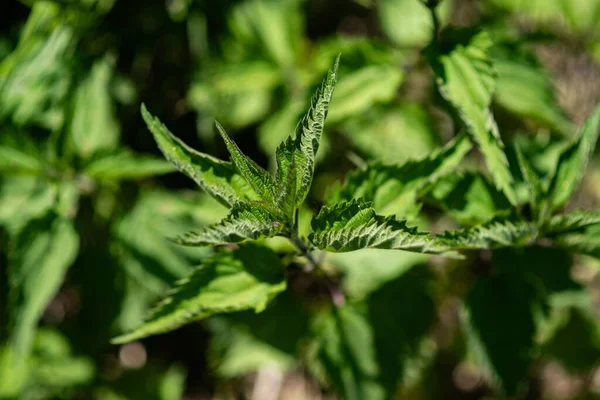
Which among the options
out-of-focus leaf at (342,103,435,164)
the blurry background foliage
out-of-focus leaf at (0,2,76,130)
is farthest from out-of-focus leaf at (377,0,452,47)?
out-of-focus leaf at (0,2,76,130)

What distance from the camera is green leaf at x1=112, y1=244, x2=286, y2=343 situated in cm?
127

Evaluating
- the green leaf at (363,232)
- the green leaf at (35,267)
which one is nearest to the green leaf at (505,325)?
the green leaf at (363,232)

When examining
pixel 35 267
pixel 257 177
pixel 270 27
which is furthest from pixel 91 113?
pixel 257 177

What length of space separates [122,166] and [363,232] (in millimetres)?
980

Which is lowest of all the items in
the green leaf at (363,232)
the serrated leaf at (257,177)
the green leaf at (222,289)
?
the green leaf at (222,289)

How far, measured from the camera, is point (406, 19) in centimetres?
237

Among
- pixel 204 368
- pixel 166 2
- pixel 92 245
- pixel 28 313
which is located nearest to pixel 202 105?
pixel 166 2

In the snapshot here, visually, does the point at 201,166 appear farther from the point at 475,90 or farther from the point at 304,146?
the point at 475,90

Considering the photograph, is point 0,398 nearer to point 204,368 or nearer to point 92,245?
point 92,245

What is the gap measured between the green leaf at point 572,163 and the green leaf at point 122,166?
1.08 meters

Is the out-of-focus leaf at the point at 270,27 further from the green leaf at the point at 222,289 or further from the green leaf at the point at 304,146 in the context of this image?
the green leaf at the point at 304,146

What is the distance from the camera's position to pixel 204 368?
2752 mm

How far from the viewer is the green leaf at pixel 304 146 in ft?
3.35

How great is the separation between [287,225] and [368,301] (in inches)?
25.6
